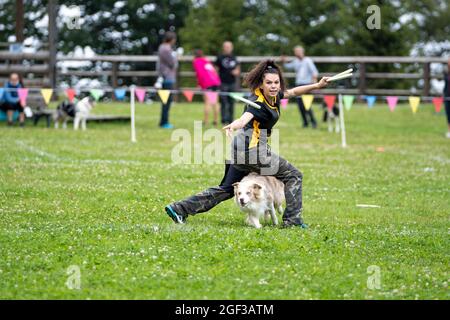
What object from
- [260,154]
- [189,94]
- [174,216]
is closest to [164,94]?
[189,94]

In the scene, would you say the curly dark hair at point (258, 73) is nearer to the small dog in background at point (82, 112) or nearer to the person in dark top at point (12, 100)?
the small dog in background at point (82, 112)

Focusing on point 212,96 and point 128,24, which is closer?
point 212,96

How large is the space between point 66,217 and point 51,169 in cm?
444

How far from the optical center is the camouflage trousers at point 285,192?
9953 millimetres

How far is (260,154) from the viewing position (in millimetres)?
9750

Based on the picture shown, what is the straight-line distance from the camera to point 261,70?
9750 mm

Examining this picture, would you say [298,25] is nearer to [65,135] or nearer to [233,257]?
[65,135]

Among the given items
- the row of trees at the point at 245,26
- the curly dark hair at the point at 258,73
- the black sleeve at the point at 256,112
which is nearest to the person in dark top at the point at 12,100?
the curly dark hair at the point at 258,73

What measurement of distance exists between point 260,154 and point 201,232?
116 cm

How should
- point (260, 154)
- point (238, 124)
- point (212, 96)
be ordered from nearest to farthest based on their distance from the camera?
point (238, 124) < point (260, 154) < point (212, 96)

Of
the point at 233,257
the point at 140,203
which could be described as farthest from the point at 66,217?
the point at 233,257

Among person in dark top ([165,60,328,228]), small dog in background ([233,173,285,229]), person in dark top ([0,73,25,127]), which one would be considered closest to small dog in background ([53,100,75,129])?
person in dark top ([0,73,25,127])

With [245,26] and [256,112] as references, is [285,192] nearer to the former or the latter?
[256,112]
